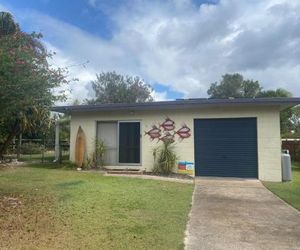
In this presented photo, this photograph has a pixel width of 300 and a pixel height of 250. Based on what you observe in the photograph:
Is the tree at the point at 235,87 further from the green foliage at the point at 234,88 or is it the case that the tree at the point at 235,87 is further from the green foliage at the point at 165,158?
the green foliage at the point at 165,158

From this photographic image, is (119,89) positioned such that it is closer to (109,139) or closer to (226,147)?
(109,139)

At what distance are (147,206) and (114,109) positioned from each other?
7813mm

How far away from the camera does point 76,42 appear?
1452 centimetres

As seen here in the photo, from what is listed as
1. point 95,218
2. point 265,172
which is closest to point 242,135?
point 265,172

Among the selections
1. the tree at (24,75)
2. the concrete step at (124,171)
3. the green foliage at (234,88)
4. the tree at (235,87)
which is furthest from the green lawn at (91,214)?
the tree at (235,87)

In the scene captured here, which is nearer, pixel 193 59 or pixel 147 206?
pixel 147 206

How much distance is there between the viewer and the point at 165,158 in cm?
1377

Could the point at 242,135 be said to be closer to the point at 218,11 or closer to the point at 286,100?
the point at 286,100

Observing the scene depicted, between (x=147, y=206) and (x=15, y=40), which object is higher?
(x=15, y=40)

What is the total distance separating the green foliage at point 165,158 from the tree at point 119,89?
2784cm

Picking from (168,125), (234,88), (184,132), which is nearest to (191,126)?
(184,132)

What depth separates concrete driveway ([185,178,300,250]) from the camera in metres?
5.23

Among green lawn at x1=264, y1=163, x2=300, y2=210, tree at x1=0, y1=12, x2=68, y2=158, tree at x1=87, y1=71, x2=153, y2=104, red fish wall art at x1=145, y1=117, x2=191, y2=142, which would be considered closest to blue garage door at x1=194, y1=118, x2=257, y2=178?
red fish wall art at x1=145, y1=117, x2=191, y2=142

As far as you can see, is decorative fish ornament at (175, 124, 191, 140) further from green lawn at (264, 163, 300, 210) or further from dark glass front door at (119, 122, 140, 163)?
green lawn at (264, 163, 300, 210)
